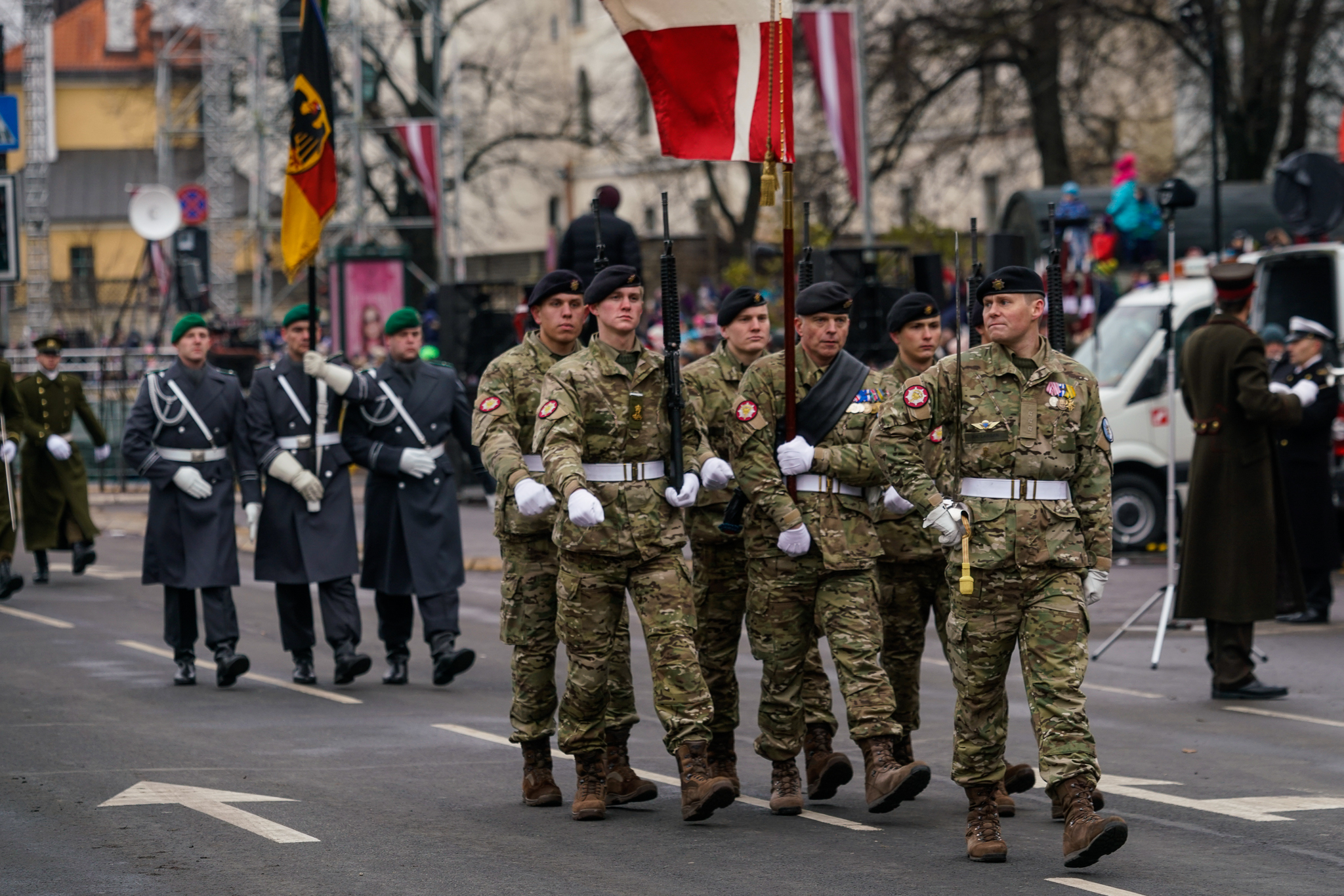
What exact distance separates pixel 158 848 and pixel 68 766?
1898mm

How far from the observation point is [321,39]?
13.5 m

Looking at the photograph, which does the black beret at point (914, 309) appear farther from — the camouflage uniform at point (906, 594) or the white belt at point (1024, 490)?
the white belt at point (1024, 490)

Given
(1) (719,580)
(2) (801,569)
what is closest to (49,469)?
(1) (719,580)

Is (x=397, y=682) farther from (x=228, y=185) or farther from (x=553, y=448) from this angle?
(x=228, y=185)

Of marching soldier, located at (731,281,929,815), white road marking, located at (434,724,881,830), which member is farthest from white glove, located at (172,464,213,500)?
marching soldier, located at (731,281,929,815)

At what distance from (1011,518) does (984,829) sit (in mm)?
1070

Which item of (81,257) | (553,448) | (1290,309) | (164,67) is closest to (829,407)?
(553,448)

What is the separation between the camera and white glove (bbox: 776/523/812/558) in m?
7.69

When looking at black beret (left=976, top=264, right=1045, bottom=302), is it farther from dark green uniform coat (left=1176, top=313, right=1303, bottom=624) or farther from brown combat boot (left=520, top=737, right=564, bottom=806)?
dark green uniform coat (left=1176, top=313, right=1303, bottom=624)

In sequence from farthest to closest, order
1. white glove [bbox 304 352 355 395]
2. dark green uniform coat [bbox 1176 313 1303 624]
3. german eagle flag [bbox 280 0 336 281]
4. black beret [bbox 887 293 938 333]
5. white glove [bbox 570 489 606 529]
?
german eagle flag [bbox 280 0 336 281]
white glove [bbox 304 352 355 395]
dark green uniform coat [bbox 1176 313 1303 624]
black beret [bbox 887 293 938 333]
white glove [bbox 570 489 606 529]

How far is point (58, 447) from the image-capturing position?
687 inches

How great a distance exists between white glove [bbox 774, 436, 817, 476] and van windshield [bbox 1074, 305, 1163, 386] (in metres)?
10.8

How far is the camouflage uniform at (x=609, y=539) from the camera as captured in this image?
7.70 meters

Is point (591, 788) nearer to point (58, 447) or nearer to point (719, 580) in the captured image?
point (719, 580)
